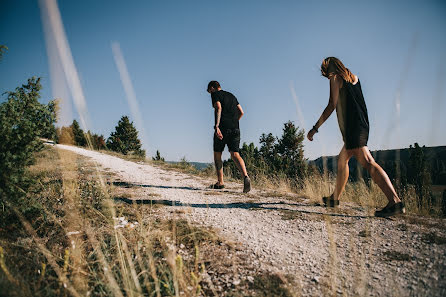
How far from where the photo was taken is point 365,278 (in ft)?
4.74

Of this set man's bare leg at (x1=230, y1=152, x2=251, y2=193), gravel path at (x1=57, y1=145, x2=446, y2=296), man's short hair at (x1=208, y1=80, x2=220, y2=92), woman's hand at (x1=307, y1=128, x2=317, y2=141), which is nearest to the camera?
gravel path at (x1=57, y1=145, x2=446, y2=296)

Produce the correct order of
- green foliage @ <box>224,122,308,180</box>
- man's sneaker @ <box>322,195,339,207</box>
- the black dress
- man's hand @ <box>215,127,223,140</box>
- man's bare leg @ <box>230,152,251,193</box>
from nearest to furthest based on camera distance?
the black dress < man's sneaker @ <box>322,195,339,207</box> < man's bare leg @ <box>230,152,251,193</box> < man's hand @ <box>215,127,223,140</box> < green foliage @ <box>224,122,308,180</box>

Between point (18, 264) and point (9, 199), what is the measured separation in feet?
2.57

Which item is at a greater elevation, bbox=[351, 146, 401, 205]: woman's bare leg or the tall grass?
bbox=[351, 146, 401, 205]: woman's bare leg

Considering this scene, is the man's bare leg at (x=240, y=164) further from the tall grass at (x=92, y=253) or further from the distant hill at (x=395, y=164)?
→ the tall grass at (x=92, y=253)

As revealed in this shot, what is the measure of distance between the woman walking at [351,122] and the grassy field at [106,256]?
196 cm

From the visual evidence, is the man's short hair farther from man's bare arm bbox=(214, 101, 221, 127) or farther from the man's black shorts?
the man's black shorts

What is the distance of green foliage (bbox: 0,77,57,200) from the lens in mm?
2012

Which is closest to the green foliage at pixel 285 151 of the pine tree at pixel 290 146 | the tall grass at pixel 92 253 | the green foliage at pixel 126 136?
the pine tree at pixel 290 146

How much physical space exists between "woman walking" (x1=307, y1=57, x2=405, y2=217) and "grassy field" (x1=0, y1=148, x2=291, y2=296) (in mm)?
1959

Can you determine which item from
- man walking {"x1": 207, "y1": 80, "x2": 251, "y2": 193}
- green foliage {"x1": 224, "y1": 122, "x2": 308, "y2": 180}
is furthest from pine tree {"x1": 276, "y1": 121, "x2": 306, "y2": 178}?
man walking {"x1": 207, "y1": 80, "x2": 251, "y2": 193}

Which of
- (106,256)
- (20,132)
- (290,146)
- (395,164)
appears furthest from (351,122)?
(395,164)

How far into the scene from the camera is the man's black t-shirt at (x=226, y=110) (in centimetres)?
438

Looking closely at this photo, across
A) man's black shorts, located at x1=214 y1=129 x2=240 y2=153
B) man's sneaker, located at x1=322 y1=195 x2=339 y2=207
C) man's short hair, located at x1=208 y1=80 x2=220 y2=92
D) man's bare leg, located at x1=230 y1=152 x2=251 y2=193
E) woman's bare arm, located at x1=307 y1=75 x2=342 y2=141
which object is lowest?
man's sneaker, located at x1=322 y1=195 x2=339 y2=207
